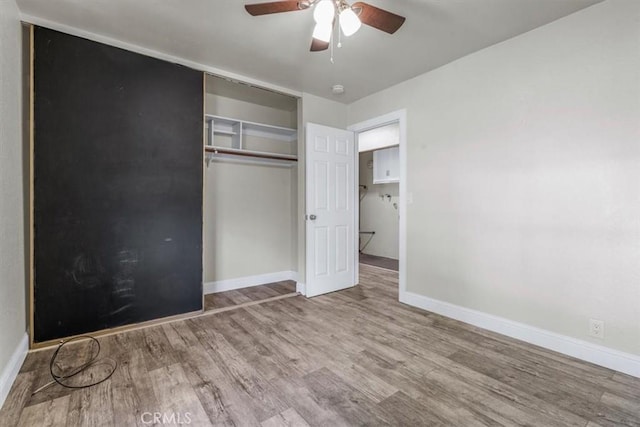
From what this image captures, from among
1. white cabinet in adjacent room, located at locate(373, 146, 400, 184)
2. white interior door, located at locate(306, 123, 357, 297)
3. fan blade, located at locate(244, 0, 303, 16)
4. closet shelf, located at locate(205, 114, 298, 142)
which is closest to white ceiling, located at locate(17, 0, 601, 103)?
fan blade, located at locate(244, 0, 303, 16)

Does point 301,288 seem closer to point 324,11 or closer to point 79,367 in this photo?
point 79,367

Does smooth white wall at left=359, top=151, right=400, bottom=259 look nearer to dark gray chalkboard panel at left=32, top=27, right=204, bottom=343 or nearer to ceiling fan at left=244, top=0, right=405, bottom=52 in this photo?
dark gray chalkboard panel at left=32, top=27, right=204, bottom=343

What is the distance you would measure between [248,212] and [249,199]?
18 centimetres

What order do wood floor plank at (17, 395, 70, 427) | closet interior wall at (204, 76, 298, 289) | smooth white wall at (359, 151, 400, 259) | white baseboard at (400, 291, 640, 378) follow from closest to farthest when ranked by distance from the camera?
wood floor plank at (17, 395, 70, 427) → white baseboard at (400, 291, 640, 378) → closet interior wall at (204, 76, 298, 289) → smooth white wall at (359, 151, 400, 259)

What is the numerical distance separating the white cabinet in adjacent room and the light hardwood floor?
370cm

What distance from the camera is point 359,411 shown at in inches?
62.9

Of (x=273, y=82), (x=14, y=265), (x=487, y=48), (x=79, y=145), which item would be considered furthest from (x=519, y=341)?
(x=79, y=145)

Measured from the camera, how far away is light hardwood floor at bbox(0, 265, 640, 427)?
156 centimetres

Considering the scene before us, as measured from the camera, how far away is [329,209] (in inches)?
147

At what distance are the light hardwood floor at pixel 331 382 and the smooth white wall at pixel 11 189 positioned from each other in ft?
1.30

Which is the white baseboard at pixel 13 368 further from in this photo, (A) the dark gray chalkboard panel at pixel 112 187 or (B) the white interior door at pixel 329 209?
(B) the white interior door at pixel 329 209

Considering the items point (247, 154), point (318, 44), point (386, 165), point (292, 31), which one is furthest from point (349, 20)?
point (386, 165)

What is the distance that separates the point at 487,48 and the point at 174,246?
3482 mm

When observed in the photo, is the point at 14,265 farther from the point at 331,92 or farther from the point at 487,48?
the point at 487,48
